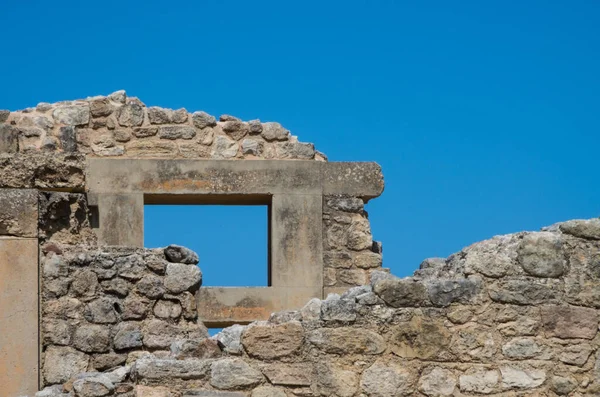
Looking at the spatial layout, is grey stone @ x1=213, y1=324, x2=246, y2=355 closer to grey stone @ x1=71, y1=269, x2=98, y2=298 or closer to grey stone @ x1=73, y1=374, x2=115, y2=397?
grey stone @ x1=73, y1=374, x2=115, y2=397

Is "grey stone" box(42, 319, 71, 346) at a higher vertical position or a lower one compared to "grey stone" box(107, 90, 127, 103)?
lower

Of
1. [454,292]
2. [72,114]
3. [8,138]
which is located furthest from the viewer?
[72,114]

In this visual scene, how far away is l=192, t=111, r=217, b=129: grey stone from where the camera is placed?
13.3 meters

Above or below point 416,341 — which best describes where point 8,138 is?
above

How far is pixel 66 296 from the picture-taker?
10.0 m

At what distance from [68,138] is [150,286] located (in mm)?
3239

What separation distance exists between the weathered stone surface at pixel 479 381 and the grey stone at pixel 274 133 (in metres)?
5.79

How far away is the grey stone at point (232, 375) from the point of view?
7.82m

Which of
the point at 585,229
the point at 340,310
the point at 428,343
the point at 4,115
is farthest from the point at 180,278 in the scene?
the point at 4,115

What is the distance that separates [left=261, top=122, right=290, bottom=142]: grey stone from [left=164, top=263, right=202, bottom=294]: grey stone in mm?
3223

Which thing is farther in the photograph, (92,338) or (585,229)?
(92,338)

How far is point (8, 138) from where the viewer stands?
12.3m

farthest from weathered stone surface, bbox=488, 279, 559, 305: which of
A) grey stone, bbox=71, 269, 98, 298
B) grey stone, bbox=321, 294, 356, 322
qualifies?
grey stone, bbox=71, 269, 98, 298

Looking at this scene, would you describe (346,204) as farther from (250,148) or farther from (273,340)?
(273,340)
